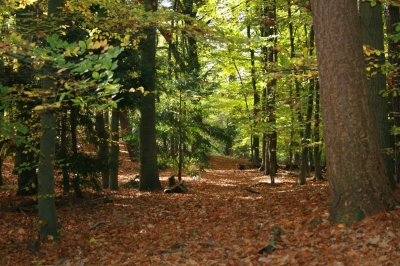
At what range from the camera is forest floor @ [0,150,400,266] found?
538cm

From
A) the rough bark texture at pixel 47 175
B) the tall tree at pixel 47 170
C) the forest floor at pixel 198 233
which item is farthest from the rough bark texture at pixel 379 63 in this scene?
the rough bark texture at pixel 47 175

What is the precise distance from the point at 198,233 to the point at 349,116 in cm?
366

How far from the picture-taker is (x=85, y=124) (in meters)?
10.2

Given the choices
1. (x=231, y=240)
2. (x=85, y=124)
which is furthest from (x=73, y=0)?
(x=231, y=240)

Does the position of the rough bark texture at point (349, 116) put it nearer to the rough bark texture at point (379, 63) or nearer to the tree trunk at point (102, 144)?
the rough bark texture at point (379, 63)

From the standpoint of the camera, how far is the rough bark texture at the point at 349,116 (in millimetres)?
5898

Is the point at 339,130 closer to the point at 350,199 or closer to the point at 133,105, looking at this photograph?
the point at 350,199

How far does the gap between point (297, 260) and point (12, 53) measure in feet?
14.4

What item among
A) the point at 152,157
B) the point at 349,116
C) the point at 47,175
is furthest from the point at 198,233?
the point at 152,157

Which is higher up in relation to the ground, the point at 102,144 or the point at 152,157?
the point at 102,144

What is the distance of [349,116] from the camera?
589cm

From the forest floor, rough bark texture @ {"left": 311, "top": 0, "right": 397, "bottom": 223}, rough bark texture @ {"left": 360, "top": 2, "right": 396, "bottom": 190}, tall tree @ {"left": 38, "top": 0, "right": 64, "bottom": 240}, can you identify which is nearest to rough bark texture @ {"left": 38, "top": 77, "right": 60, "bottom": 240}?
tall tree @ {"left": 38, "top": 0, "right": 64, "bottom": 240}

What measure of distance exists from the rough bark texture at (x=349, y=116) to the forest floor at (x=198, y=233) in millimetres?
366

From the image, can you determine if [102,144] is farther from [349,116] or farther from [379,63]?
[379,63]
